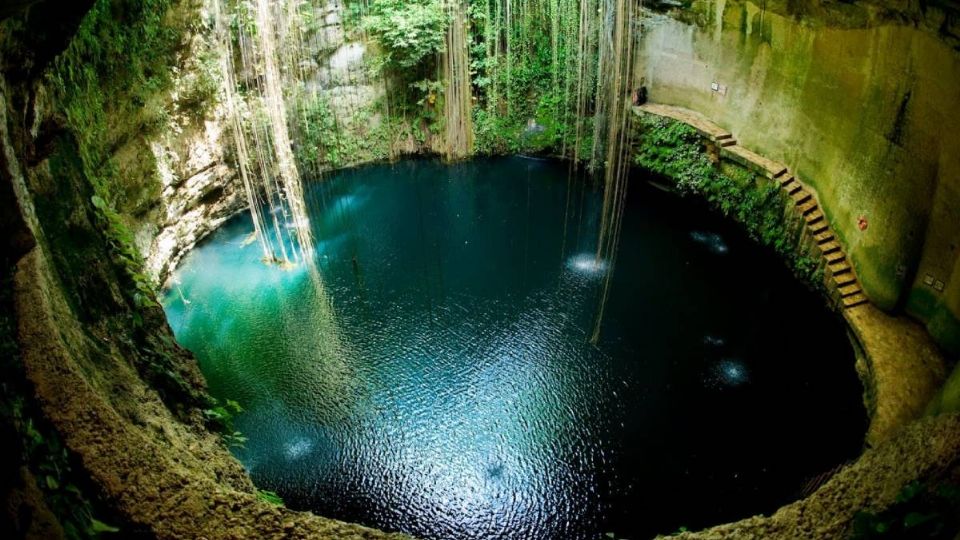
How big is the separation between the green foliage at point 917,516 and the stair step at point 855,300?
590 cm

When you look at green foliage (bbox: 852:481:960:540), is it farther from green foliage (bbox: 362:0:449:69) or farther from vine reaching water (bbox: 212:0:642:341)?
green foliage (bbox: 362:0:449:69)

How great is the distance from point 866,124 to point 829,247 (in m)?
1.88

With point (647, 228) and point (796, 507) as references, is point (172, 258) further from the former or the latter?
point (796, 507)

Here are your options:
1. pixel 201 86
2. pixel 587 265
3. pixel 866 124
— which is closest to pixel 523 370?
pixel 587 265

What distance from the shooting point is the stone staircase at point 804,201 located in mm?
8884

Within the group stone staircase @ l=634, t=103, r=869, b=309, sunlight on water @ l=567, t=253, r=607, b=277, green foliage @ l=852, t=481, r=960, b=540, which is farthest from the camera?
sunlight on water @ l=567, t=253, r=607, b=277

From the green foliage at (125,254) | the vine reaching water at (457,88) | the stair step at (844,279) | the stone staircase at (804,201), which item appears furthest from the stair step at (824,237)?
the green foliage at (125,254)

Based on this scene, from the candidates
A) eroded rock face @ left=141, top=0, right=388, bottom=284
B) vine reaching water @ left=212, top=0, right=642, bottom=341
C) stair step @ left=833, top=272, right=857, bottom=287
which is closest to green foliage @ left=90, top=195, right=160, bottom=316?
eroded rock face @ left=141, top=0, right=388, bottom=284

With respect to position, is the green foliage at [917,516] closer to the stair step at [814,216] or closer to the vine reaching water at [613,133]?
the vine reaching water at [613,133]

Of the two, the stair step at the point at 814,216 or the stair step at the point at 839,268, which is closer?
the stair step at the point at 839,268

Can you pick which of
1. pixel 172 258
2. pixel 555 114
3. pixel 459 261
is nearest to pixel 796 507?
pixel 459 261

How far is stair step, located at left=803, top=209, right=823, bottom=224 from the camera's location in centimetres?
962

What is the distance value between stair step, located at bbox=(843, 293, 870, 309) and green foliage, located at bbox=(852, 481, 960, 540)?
5.90 meters

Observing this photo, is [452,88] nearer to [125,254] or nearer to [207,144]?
[207,144]
